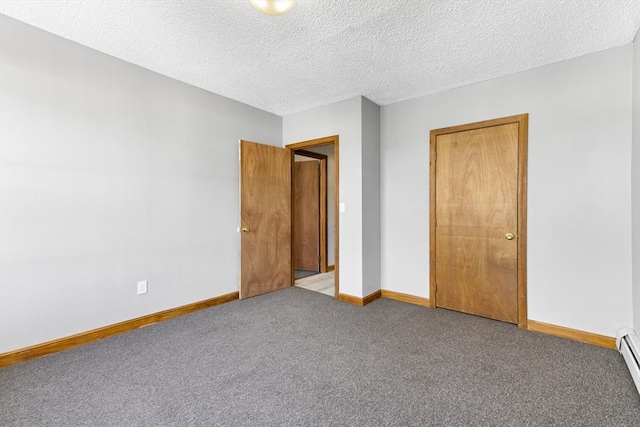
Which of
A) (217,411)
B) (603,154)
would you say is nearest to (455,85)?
(603,154)

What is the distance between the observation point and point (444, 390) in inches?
70.2

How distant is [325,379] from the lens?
1910 mm

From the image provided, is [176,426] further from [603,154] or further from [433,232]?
[603,154]

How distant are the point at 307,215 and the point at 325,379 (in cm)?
357

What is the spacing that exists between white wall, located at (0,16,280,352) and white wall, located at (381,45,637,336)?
3.04 m

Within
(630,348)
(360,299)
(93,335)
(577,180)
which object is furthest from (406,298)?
(93,335)

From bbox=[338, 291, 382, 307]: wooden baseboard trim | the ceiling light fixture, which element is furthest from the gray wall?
the ceiling light fixture

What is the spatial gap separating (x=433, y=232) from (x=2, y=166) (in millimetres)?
3804

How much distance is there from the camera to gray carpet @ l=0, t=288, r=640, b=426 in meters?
1.57

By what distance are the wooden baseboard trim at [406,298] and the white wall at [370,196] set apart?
0.44 feet

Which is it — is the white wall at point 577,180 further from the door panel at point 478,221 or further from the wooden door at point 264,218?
the wooden door at point 264,218

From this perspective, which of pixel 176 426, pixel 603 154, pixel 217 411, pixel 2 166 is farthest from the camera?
pixel 603 154

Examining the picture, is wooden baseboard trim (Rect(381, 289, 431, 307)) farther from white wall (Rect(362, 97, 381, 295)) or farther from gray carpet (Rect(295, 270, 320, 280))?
gray carpet (Rect(295, 270, 320, 280))

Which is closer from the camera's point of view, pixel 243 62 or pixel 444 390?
pixel 444 390
